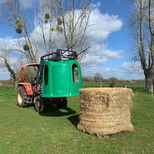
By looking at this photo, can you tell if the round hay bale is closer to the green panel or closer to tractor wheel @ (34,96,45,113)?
the green panel

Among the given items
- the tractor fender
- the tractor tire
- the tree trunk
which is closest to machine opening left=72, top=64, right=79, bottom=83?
the tractor fender

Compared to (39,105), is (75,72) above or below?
above

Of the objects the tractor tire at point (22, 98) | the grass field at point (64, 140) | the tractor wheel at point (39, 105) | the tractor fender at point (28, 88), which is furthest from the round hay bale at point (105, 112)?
the tractor tire at point (22, 98)

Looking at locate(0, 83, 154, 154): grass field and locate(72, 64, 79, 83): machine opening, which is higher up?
locate(72, 64, 79, 83): machine opening

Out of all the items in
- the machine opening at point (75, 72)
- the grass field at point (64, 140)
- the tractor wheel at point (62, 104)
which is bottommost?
the grass field at point (64, 140)

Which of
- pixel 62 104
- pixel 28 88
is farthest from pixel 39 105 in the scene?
pixel 28 88

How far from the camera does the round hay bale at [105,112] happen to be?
5.61 metres

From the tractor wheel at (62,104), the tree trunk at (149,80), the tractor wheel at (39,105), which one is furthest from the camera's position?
the tree trunk at (149,80)

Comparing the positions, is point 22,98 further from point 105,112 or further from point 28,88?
point 105,112

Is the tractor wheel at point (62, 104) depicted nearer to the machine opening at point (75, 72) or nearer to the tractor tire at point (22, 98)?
A: the tractor tire at point (22, 98)

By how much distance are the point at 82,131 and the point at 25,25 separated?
17747mm

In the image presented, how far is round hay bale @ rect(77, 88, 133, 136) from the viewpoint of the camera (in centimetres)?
561

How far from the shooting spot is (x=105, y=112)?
5664 millimetres

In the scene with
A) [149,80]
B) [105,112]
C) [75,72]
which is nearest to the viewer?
[105,112]
